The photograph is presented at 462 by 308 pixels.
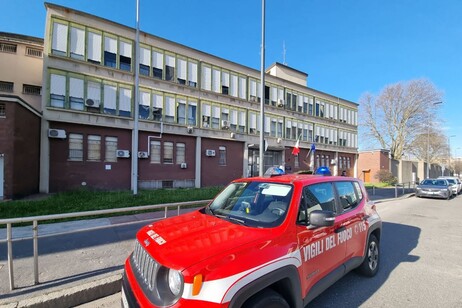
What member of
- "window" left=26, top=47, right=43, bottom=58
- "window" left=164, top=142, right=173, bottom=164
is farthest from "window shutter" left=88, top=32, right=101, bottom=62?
"window" left=164, top=142, right=173, bottom=164

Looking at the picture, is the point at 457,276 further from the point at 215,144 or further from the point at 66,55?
the point at 66,55

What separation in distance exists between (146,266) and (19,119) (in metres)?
13.6

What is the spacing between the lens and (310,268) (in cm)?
268

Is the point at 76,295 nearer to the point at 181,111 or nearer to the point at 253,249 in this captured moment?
the point at 253,249

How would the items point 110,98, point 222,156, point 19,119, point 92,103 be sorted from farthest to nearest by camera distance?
point 222,156 < point 110,98 < point 92,103 < point 19,119

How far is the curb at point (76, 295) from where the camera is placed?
2.96m

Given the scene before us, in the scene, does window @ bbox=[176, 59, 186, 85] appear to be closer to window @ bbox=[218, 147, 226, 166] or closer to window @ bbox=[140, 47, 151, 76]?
window @ bbox=[140, 47, 151, 76]

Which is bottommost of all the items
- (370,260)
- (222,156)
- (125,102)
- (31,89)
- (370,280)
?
(370,280)

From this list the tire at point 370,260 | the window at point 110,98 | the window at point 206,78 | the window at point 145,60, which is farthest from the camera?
the window at point 206,78

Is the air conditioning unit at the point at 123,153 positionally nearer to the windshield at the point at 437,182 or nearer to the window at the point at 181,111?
the window at the point at 181,111

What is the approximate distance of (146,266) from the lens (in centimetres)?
229

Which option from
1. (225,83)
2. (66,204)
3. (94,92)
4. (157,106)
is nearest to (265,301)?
(66,204)

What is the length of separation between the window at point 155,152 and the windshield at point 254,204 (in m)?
15.1

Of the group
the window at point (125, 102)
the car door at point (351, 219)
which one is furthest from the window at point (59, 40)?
the car door at point (351, 219)
